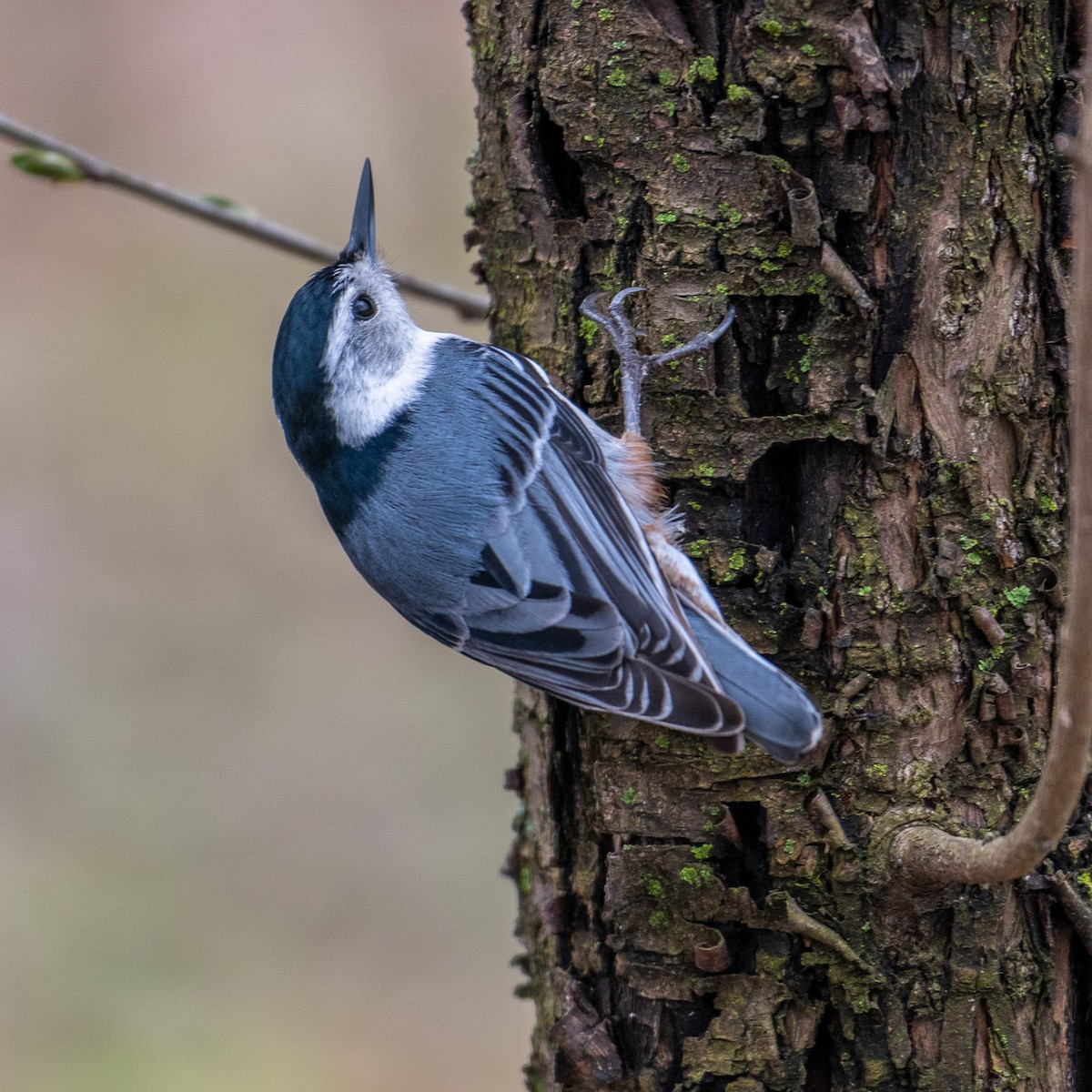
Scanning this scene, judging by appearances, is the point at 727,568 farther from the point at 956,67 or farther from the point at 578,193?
the point at 956,67

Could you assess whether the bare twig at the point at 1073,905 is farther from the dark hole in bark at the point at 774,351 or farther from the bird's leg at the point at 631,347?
the bird's leg at the point at 631,347

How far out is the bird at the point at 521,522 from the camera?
1.88 meters

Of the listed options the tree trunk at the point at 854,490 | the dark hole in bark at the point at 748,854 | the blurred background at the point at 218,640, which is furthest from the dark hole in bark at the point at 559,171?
the blurred background at the point at 218,640

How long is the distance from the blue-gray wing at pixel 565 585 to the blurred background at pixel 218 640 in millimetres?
2573

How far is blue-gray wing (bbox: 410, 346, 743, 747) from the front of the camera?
1.92 m

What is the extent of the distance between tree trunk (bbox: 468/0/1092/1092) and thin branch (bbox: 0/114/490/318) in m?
0.52

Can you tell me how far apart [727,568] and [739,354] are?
32 cm

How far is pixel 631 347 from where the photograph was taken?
1916 millimetres

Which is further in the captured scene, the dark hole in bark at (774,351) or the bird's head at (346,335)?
the bird's head at (346,335)

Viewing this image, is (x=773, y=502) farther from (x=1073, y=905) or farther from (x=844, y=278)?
(x=1073, y=905)

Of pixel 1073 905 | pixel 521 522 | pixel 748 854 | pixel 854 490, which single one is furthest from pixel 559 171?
pixel 1073 905

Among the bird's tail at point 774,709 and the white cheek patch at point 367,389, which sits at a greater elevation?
the white cheek patch at point 367,389

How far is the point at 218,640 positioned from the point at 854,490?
12.0 ft

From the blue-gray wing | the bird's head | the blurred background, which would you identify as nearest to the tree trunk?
the blue-gray wing
